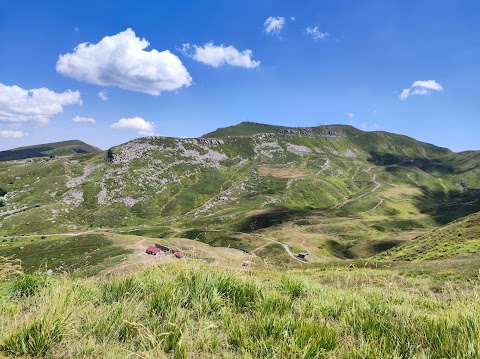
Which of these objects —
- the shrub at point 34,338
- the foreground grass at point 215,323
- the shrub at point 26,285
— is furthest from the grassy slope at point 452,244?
the shrub at point 34,338

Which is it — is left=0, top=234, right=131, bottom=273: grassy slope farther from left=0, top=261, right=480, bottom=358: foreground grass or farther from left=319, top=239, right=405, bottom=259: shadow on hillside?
left=0, top=261, right=480, bottom=358: foreground grass

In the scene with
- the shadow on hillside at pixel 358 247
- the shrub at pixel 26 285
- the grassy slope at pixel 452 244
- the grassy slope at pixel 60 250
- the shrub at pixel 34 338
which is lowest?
the grassy slope at pixel 60 250

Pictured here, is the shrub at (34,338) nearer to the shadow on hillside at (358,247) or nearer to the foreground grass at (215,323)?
the foreground grass at (215,323)

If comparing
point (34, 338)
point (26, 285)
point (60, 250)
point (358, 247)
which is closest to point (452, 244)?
point (26, 285)

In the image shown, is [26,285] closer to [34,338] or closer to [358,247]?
[34,338]

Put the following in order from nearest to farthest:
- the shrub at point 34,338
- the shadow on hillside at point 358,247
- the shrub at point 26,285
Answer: the shrub at point 34,338 < the shrub at point 26,285 < the shadow on hillside at point 358,247

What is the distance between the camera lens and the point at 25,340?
5602 mm

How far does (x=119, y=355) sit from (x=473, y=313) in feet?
22.7

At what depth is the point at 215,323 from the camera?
22.2 feet

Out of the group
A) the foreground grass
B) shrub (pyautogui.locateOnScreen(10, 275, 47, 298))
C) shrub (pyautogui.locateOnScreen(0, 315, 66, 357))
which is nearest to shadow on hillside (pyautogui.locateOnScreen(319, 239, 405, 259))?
the foreground grass

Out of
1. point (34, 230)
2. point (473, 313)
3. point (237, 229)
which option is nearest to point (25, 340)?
point (473, 313)

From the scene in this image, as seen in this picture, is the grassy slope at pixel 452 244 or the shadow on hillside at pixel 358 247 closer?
the grassy slope at pixel 452 244

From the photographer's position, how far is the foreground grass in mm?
5461

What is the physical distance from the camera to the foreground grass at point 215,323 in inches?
215
